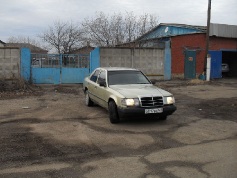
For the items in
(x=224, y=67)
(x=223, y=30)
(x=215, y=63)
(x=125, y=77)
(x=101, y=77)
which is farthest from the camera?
(x=224, y=67)

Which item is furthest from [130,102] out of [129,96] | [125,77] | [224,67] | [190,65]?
[224,67]

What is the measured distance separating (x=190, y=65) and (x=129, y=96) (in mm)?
15760

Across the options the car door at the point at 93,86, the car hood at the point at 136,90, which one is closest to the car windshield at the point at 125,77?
the car hood at the point at 136,90

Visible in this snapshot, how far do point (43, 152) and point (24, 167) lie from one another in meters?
0.76

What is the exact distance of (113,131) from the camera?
7090 mm

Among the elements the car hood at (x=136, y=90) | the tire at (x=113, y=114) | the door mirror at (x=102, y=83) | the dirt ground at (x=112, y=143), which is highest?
the door mirror at (x=102, y=83)

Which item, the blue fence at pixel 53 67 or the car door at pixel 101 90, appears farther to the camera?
the blue fence at pixel 53 67

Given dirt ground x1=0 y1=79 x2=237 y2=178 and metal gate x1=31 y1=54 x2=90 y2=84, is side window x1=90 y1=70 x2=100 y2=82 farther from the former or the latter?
metal gate x1=31 y1=54 x2=90 y2=84

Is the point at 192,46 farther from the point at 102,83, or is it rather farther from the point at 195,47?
the point at 102,83

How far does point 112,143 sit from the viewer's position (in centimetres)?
611

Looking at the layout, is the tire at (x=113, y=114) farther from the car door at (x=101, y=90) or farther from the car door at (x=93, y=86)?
the car door at (x=93, y=86)

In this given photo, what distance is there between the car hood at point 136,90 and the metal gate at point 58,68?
32.5 feet

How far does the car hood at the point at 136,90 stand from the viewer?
753 cm

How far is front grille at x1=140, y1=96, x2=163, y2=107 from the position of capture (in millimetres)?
7426
